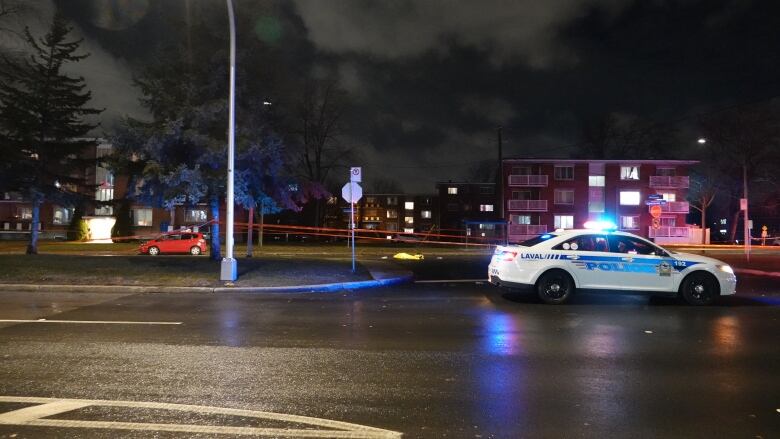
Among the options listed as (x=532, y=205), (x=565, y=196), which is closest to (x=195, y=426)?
(x=532, y=205)

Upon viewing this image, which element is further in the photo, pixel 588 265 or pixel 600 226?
pixel 600 226

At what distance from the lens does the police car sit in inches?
430

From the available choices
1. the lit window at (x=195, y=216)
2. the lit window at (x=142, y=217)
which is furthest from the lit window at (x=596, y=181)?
the lit window at (x=142, y=217)

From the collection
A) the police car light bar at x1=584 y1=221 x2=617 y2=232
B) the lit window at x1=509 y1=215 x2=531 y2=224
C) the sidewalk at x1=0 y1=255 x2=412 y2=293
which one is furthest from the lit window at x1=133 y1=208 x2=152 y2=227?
the police car light bar at x1=584 y1=221 x2=617 y2=232

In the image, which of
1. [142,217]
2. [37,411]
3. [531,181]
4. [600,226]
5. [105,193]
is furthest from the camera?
[531,181]

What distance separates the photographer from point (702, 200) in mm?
59531

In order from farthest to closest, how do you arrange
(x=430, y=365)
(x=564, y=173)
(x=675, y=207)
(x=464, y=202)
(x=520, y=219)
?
1. (x=464, y=202)
2. (x=520, y=219)
3. (x=564, y=173)
4. (x=675, y=207)
5. (x=430, y=365)

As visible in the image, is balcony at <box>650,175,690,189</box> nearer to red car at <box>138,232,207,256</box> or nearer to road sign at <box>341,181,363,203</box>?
red car at <box>138,232,207,256</box>

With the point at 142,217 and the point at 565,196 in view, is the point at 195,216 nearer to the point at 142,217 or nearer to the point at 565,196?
the point at 142,217

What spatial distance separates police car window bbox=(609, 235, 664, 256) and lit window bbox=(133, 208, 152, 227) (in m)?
48.3

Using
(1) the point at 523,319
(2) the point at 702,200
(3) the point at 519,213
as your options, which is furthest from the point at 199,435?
(2) the point at 702,200

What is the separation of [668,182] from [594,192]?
7.37 m

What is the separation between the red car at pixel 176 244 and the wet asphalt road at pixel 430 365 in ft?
63.2

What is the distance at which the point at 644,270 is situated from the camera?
10922 mm
